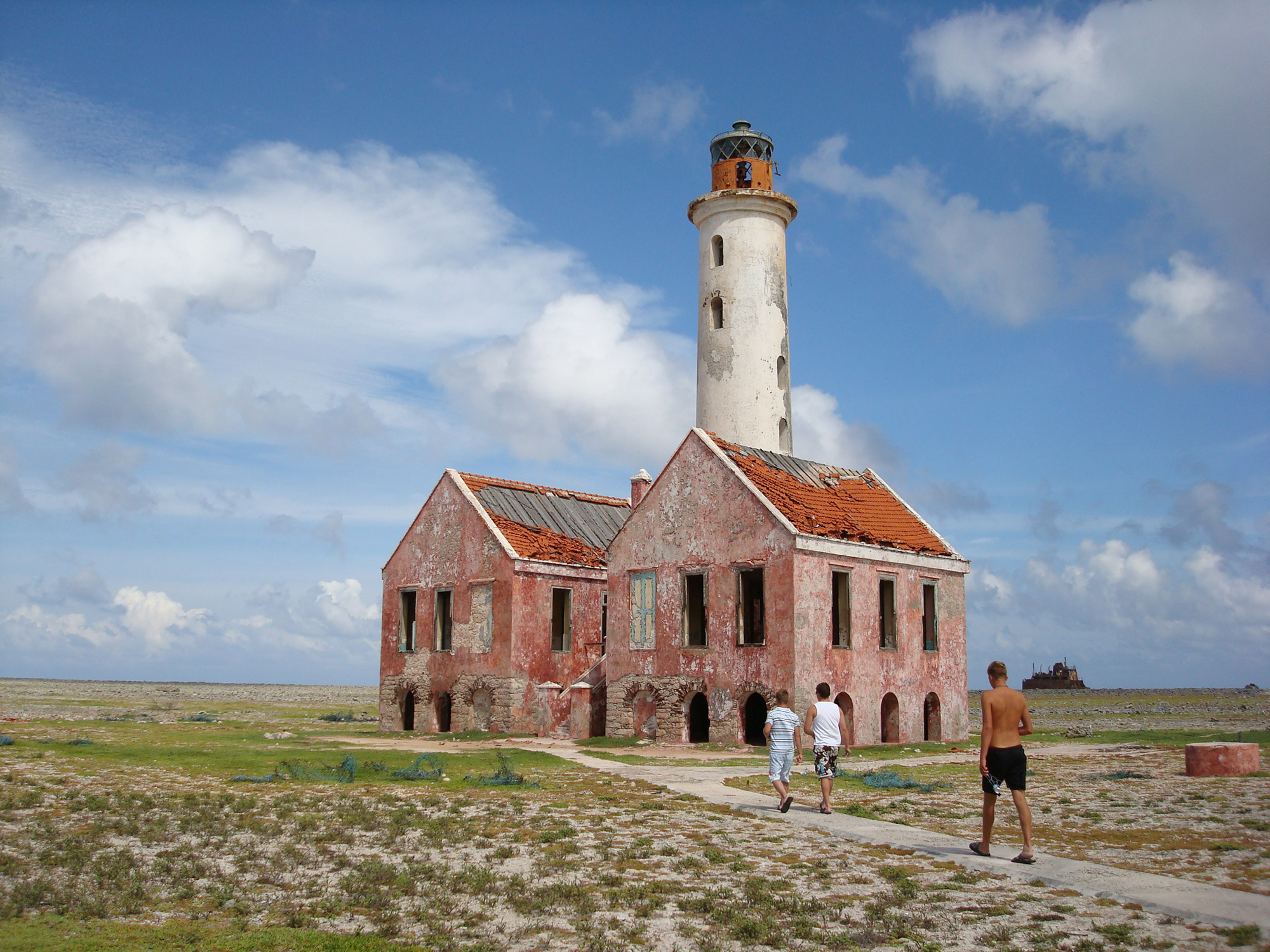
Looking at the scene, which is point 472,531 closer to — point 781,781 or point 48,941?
point 781,781

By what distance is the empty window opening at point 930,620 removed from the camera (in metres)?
28.8

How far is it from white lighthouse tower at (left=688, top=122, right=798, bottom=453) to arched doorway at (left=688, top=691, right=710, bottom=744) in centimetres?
952

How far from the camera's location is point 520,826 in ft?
39.6

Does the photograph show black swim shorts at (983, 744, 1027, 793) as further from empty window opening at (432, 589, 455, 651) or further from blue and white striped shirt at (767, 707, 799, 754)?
empty window opening at (432, 589, 455, 651)

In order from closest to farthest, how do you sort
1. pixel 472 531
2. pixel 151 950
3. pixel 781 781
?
pixel 151 950
pixel 781 781
pixel 472 531

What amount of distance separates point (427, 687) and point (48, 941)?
2538cm

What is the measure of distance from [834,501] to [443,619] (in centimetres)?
1236

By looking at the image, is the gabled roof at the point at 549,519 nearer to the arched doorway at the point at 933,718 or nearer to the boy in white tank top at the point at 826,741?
the arched doorway at the point at 933,718

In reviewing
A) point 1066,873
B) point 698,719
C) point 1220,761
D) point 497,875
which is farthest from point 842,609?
point 497,875

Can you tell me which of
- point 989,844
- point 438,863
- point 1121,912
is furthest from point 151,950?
point 989,844

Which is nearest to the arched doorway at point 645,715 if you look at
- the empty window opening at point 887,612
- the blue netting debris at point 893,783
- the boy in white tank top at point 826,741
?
the empty window opening at point 887,612

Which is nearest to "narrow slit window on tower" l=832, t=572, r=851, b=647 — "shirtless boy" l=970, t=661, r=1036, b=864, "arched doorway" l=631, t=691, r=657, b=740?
"arched doorway" l=631, t=691, r=657, b=740

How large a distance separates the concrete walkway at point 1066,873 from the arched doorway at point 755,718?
10.3 m

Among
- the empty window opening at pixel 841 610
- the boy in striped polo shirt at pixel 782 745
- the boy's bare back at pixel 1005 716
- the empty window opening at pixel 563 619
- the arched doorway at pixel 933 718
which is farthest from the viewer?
the empty window opening at pixel 563 619
